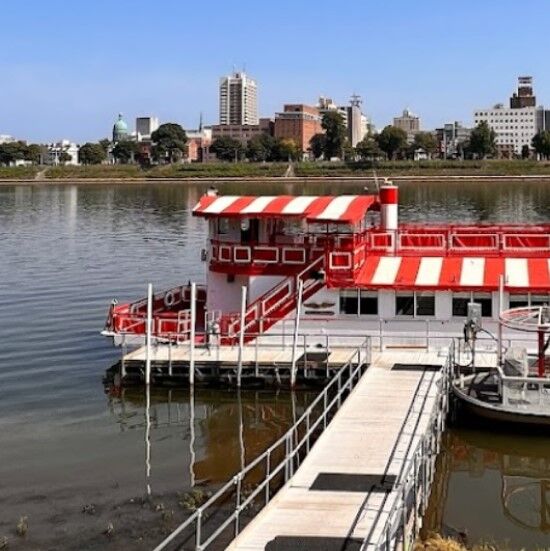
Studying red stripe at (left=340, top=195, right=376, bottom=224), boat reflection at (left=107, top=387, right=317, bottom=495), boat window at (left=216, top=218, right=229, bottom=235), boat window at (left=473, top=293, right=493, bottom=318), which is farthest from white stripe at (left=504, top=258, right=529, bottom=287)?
boat window at (left=216, top=218, right=229, bottom=235)

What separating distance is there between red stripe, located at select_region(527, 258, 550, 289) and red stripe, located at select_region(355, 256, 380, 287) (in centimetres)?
587

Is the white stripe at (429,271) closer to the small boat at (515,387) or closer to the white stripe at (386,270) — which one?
the white stripe at (386,270)

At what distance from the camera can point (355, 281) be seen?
3588 centimetres

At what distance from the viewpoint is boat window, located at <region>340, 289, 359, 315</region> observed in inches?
1428

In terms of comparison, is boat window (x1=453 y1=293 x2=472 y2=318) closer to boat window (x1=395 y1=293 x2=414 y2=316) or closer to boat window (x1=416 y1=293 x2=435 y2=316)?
boat window (x1=416 y1=293 x2=435 y2=316)

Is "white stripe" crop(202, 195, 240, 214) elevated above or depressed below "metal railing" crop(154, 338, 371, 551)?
above

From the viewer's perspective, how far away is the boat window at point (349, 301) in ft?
119

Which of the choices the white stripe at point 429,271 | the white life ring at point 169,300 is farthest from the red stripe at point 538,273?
the white life ring at point 169,300

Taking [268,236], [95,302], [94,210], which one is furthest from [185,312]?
[94,210]

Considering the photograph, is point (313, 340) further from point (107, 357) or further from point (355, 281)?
point (107, 357)

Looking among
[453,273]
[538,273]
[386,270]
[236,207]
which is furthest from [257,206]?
[538,273]

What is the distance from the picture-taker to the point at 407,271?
3681cm

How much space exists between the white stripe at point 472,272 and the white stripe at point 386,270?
100 inches

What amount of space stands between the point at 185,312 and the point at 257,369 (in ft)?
16.3
